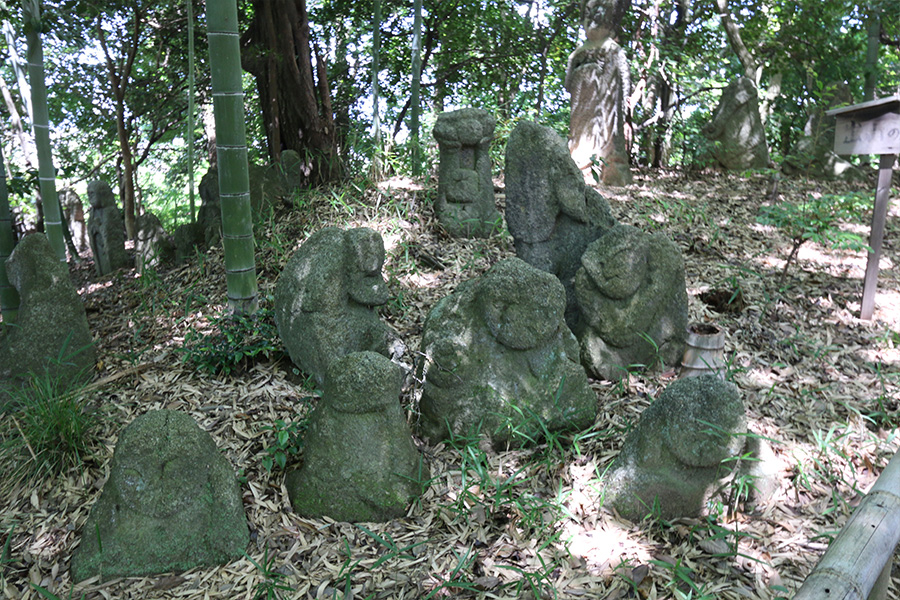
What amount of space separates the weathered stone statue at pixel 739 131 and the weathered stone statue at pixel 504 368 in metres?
6.14

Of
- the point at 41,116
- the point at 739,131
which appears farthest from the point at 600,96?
the point at 41,116

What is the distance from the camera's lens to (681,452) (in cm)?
267

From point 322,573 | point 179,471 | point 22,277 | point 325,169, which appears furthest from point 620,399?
point 325,169

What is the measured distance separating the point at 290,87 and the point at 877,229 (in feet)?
15.6

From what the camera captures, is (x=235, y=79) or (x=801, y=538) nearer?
(x=801, y=538)

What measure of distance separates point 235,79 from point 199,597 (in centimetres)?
281

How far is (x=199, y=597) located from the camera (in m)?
2.46

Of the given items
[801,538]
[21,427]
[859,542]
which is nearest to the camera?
[859,542]

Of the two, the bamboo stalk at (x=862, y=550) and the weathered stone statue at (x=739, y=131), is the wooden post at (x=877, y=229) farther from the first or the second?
the weathered stone statue at (x=739, y=131)

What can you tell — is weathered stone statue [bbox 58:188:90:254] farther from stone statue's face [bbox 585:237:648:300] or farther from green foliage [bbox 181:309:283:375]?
stone statue's face [bbox 585:237:648:300]

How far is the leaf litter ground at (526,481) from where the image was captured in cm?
251

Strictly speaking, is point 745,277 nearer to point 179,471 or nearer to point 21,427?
point 179,471

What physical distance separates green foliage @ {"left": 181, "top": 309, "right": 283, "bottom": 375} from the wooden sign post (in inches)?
148

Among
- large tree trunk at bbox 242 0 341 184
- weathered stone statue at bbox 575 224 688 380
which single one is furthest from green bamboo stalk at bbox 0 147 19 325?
weathered stone statue at bbox 575 224 688 380
